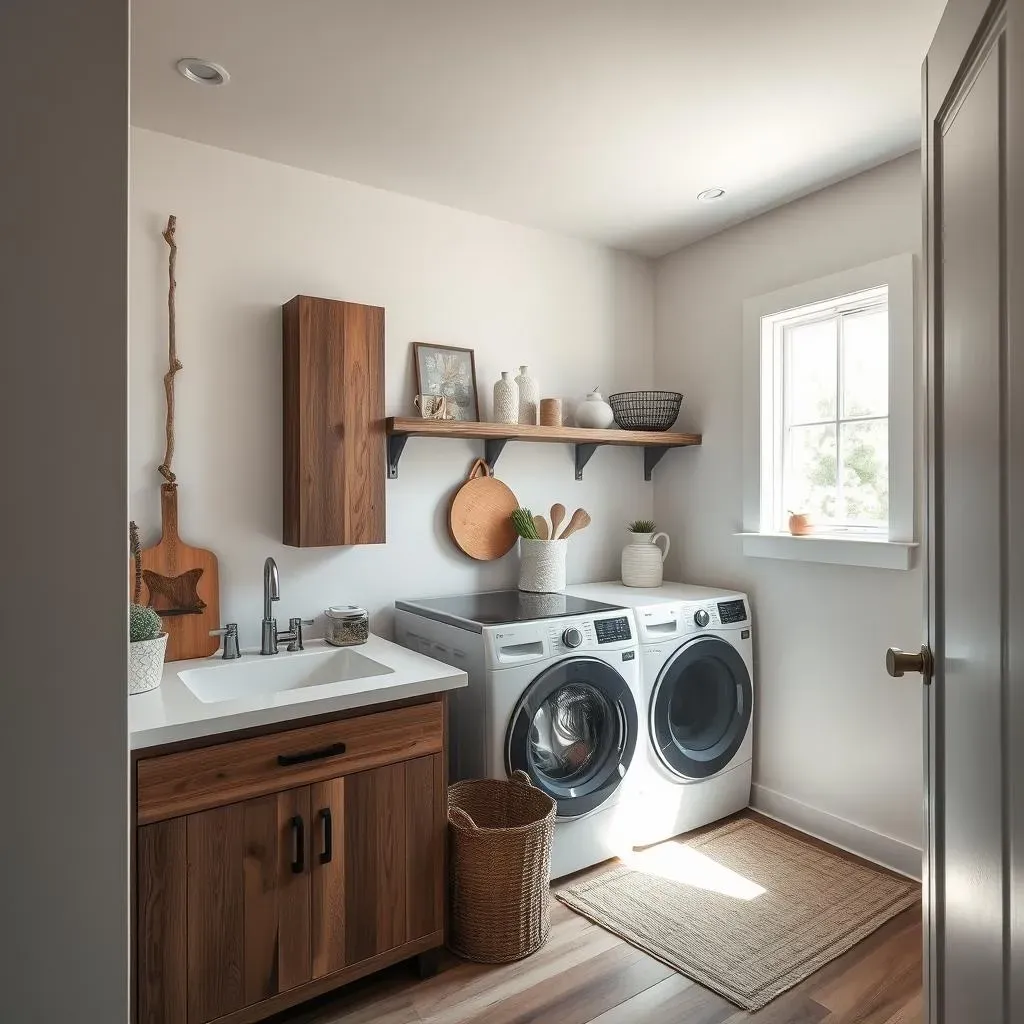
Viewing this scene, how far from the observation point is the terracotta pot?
2789mm

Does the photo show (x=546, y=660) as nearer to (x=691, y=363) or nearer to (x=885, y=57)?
(x=691, y=363)

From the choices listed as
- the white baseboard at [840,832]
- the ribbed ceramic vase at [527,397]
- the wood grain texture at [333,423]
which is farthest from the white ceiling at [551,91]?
the white baseboard at [840,832]

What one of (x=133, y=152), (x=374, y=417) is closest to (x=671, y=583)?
(x=374, y=417)

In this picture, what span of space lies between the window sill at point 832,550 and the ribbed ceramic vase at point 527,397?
100 cm

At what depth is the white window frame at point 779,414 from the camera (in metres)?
2.45

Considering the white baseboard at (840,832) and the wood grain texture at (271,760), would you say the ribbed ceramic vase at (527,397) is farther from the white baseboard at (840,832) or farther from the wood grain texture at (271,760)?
the white baseboard at (840,832)

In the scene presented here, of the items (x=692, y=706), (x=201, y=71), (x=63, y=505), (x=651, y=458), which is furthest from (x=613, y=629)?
(x=201, y=71)

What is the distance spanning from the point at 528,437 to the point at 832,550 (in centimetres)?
120

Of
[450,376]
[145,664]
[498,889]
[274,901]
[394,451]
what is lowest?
[498,889]

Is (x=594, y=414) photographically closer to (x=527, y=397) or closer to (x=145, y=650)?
(x=527, y=397)

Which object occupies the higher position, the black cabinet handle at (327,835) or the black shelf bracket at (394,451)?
the black shelf bracket at (394,451)

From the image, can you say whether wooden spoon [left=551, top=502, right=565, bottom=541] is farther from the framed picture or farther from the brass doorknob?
the brass doorknob

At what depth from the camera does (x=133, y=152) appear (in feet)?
7.39

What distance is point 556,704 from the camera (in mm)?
2422
